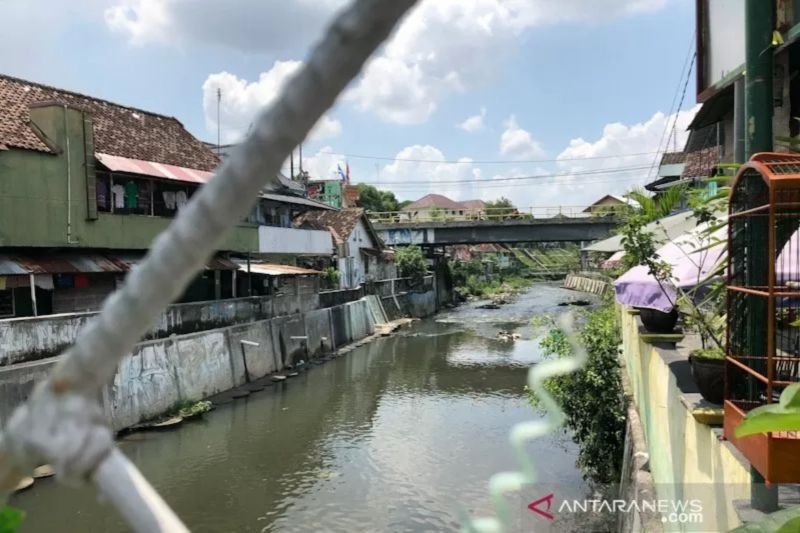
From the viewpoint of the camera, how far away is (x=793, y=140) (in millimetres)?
4277

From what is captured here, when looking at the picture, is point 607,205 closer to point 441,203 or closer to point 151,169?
point 151,169

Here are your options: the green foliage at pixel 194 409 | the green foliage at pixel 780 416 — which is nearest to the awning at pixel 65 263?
the green foliage at pixel 194 409

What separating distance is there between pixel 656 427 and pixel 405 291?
30881mm

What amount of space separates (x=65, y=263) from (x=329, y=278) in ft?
50.8

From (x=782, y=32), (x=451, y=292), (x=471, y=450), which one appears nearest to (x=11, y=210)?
(x=471, y=450)

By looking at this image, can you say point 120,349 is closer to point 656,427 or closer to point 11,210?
point 656,427

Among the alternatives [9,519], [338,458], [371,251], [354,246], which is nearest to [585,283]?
[371,251]

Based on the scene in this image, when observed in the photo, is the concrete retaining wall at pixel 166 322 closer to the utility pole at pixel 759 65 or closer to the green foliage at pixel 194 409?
the green foliage at pixel 194 409

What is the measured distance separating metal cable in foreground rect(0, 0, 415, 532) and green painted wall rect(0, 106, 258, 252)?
1519 cm

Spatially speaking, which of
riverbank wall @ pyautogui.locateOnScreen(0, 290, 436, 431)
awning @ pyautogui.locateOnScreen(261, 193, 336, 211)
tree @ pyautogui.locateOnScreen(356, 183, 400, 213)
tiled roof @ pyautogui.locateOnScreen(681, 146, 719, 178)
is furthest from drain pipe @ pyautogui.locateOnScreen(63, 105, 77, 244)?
tree @ pyautogui.locateOnScreen(356, 183, 400, 213)

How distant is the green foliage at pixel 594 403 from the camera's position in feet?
30.6

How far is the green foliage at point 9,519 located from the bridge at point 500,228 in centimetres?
3287

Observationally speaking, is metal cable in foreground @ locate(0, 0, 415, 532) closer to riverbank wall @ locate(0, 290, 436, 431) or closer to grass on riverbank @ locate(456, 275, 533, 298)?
riverbank wall @ locate(0, 290, 436, 431)

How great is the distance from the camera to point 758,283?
3715 mm
